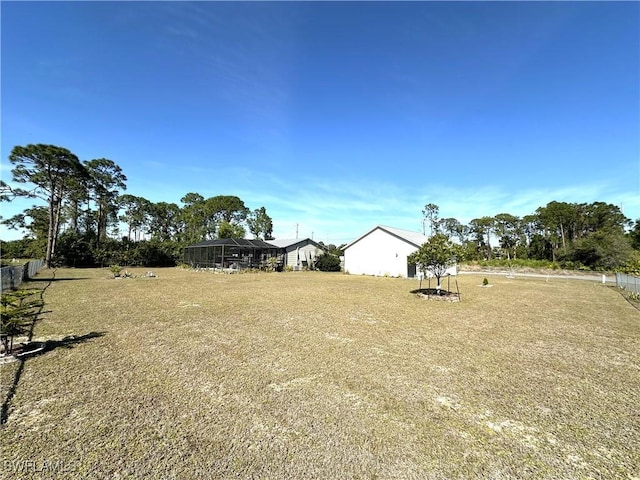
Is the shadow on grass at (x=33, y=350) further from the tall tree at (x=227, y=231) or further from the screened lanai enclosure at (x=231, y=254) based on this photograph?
the tall tree at (x=227, y=231)

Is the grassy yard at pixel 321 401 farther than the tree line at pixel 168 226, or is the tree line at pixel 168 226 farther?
the tree line at pixel 168 226

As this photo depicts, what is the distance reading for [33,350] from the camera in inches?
209

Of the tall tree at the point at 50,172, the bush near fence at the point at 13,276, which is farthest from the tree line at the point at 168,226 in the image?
the bush near fence at the point at 13,276

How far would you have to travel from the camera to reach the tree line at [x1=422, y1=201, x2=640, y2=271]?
30250 mm

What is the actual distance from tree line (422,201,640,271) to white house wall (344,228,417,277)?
10085mm

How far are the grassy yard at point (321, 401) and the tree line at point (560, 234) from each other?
25804 mm

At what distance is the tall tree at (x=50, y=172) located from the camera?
75.5ft

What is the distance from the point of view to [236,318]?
27.2 feet

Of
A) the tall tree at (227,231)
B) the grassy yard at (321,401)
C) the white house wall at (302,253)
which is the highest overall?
the tall tree at (227,231)

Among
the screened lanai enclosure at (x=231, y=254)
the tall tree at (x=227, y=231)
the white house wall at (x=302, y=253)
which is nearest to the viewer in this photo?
the screened lanai enclosure at (x=231, y=254)

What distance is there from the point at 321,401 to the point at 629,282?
19799mm

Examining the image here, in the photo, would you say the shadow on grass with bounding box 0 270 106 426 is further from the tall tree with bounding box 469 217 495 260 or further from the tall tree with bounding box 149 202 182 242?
the tall tree with bounding box 469 217 495 260

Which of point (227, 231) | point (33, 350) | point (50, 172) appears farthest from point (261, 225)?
point (33, 350)

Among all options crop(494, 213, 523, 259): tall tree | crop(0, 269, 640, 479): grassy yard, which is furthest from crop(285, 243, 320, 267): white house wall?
crop(494, 213, 523, 259): tall tree
